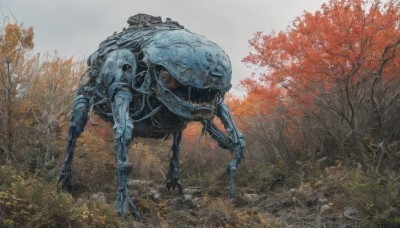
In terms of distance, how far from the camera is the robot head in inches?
267

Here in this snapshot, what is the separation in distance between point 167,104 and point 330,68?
22.3 feet

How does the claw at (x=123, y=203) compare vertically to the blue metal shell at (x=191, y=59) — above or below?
below

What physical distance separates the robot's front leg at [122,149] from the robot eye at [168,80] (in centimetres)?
59

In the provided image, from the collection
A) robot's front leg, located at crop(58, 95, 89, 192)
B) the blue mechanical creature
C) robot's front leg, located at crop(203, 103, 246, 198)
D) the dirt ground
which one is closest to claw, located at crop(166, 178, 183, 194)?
the dirt ground

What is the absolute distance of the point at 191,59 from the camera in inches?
269

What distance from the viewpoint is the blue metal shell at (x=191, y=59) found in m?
6.76

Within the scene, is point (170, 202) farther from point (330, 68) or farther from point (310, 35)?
point (310, 35)

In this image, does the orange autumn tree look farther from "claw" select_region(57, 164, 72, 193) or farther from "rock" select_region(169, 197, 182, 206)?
"claw" select_region(57, 164, 72, 193)

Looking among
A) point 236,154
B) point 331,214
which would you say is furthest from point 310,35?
point 331,214

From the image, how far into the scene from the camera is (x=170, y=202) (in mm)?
8055

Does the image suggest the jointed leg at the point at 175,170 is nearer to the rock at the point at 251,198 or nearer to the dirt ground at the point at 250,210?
the dirt ground at the point at 250,210

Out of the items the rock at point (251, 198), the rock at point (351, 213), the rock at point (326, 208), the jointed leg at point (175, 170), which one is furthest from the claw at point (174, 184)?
the rock at point (351, 213)

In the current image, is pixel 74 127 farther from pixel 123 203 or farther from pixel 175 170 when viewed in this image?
pixel 123 203

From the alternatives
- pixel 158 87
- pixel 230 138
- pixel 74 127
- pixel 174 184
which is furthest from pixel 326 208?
pixel 74 127
